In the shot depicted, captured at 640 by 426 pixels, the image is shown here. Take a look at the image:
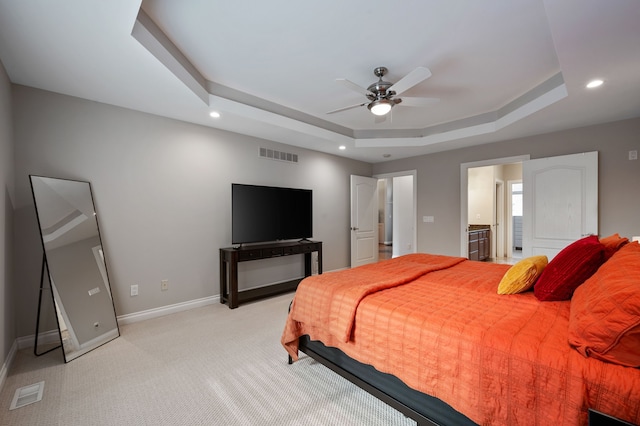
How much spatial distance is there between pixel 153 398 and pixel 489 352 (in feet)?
6.86

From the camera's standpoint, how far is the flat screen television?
3.88m

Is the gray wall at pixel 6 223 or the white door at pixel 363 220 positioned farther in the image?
the white door at pixel 363 220

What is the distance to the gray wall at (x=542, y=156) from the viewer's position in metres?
3.48

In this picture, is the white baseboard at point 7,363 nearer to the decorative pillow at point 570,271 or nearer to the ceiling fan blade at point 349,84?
the ceiling fan blade at point 349,84

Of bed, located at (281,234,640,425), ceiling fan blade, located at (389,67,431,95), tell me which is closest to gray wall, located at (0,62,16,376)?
bed, located at (281,234,640,425)

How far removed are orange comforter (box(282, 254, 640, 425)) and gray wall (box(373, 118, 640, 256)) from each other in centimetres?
281

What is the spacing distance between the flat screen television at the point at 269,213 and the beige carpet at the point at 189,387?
1.50 meters

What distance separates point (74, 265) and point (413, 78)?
3.51 m

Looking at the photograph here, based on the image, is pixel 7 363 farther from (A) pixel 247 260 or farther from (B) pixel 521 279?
(B) pixel 521 279

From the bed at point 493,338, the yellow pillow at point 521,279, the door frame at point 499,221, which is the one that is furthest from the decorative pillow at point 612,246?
the door frame at point 499,221

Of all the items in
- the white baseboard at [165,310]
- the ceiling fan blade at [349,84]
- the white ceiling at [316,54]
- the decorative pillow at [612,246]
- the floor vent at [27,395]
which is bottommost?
the floor vent at [27,395]

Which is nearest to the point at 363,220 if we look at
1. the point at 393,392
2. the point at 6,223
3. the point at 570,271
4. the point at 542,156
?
the point at 542,156

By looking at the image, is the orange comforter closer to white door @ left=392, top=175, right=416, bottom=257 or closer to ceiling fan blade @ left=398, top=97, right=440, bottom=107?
ceiling fan blade @ left=398, top=97, right=440, bottom=107

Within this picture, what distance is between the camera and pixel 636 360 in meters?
1.00
